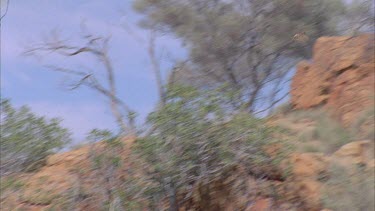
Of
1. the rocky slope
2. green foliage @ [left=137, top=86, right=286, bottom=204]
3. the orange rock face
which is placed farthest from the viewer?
the orange rock face

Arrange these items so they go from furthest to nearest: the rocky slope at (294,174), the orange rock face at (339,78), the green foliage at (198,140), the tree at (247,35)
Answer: the tree at (247,35) → the orange rock face at (339,78) → the green foliage at (198,140) → the rocky slope at (294,174)

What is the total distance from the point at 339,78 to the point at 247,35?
5781mm

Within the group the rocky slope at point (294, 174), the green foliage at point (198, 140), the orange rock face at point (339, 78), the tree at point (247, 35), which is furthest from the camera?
the tree at point (247, 35)

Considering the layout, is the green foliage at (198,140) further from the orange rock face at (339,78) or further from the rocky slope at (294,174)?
the orange rock face at (339,78)

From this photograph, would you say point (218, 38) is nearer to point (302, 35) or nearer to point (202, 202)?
point (302, 35)

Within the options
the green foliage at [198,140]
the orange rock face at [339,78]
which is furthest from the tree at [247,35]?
Result: the green foliage at [198,140]

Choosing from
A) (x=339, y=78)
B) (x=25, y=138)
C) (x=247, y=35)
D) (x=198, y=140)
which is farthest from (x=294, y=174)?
(x=247, y=35)

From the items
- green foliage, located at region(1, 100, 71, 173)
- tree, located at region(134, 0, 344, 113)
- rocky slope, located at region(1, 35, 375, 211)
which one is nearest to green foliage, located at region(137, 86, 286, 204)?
rocky slope, located at region(1, 35, 375, 211)

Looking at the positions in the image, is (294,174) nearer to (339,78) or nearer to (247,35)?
(339,78)

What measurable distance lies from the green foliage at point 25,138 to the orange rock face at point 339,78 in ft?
16.4

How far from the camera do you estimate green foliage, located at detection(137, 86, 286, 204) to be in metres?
10.1

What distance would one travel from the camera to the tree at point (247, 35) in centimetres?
1714

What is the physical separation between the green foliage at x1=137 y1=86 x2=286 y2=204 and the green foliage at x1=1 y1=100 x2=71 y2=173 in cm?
334

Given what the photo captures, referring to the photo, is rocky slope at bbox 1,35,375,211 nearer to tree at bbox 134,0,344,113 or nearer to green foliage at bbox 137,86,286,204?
green foliage at bbox 137,86,286,204
